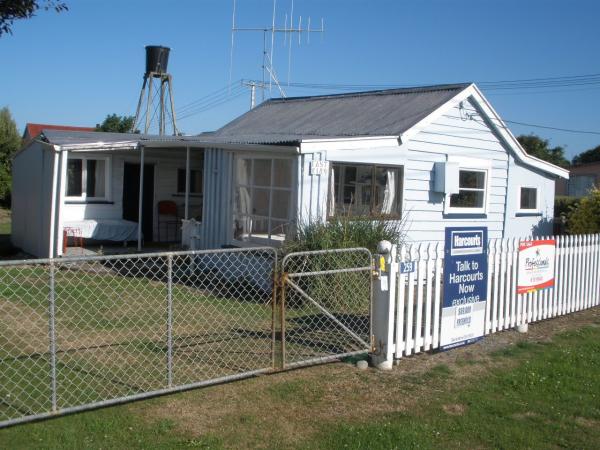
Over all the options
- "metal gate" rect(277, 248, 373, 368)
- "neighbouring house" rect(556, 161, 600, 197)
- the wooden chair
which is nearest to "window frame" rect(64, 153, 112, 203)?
the wooden chair

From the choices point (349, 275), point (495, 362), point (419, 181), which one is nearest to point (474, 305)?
point (495, 362)

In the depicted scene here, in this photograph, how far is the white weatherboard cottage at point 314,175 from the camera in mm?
12227

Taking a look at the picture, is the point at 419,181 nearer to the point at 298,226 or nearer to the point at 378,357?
the point at 298,226

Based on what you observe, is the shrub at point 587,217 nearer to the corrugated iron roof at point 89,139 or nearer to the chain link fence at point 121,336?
the chain link fence at point 121,336

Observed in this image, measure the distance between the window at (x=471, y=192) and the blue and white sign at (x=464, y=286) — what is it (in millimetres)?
7096

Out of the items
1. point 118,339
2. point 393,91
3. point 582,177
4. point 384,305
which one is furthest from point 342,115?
point 582,177

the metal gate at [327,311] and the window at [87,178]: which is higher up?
the window at [87,178]

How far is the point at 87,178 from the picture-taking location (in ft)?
53.0

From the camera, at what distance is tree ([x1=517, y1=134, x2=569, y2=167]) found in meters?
51.2

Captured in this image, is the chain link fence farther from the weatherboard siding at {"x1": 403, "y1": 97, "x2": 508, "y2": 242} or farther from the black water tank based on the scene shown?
the black water tank

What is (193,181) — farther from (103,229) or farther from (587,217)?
(587,217)

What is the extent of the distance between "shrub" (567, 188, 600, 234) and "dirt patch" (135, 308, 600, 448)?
996 cm

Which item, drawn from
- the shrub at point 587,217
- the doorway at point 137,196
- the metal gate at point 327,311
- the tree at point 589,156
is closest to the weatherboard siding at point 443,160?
the shrub at point 587,217

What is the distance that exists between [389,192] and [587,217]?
6175 millimetres
